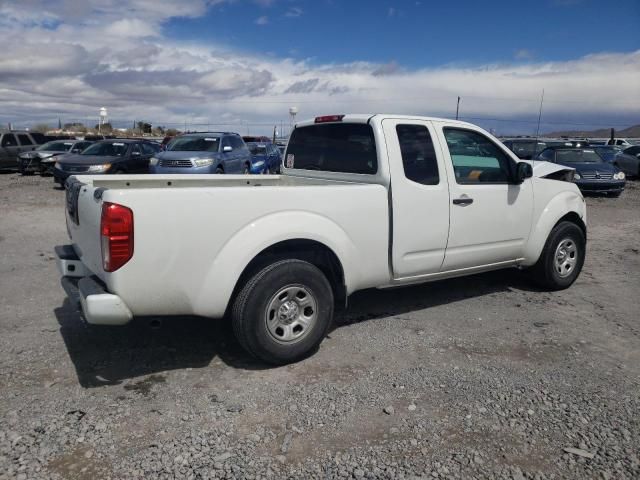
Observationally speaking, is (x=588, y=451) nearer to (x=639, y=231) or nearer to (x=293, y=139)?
(x=293, y=139)

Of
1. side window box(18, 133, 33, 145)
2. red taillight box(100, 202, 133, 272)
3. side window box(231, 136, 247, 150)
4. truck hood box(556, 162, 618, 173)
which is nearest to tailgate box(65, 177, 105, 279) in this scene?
red taillight box(100, 202, 133, 272)

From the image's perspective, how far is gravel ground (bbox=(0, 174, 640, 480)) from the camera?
278cm

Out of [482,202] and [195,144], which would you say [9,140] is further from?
[482,202]

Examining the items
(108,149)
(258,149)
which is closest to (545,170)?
(108,149)

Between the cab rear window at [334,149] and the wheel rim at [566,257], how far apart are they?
261cm

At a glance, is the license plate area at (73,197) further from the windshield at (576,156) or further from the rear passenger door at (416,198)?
the windshield at (576,156)

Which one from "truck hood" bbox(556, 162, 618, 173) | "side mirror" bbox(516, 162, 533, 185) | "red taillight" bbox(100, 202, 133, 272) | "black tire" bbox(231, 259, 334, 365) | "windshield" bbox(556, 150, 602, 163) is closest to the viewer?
"red taillight" bbox(100, 202, 133, 272)

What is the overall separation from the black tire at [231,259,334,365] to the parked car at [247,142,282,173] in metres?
12.7

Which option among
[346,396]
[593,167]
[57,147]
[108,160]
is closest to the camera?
[346,396]

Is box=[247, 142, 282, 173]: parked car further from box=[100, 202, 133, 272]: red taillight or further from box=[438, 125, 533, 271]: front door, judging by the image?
box=[100, 202, 133, 272]: red taillight

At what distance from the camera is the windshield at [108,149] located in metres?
15.6

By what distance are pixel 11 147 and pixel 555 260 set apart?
22.0 metres

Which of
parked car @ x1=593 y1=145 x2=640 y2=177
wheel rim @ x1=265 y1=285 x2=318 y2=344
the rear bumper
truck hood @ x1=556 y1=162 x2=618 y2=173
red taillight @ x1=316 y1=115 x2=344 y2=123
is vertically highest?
red taillight @ x1=316 y1=115 x2=344 y2=123

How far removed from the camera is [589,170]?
53.1 feet
